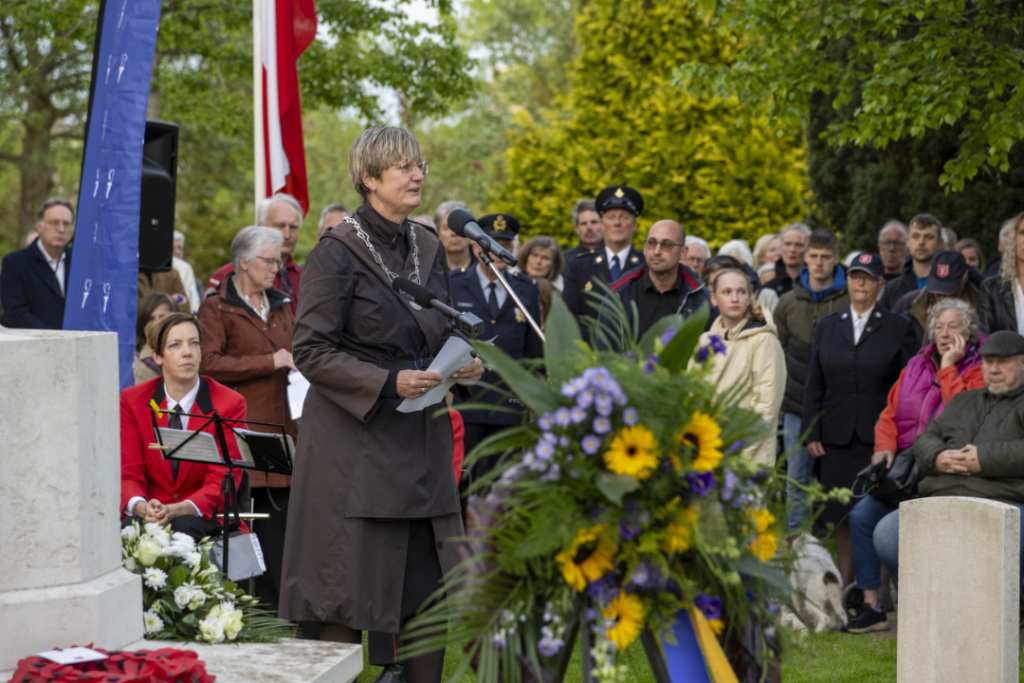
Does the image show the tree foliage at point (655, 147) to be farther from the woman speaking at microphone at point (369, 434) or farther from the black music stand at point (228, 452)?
the woman speaking at microphone at point (369, 434)

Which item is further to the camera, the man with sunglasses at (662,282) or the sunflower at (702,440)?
the man with sunglasses at (662,282)

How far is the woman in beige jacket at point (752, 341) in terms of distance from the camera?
658 centimetres

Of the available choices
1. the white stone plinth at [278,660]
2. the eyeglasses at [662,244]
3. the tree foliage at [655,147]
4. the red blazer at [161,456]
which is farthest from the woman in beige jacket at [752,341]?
the tree foliage at [655,147]

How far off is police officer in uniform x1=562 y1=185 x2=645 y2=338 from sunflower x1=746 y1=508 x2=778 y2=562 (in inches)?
216

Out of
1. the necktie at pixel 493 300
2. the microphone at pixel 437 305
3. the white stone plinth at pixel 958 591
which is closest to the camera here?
the microphone at pixel 437 305

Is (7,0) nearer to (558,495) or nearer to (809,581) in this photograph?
(809,581)

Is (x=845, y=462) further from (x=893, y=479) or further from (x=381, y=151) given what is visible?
(x=381, y=151)

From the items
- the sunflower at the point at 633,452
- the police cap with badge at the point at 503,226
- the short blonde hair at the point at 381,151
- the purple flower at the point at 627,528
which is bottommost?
the purple flower at the point at 627,528

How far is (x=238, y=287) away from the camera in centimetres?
627

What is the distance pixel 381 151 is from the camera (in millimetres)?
3992

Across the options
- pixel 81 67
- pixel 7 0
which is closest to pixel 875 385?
pixel 7 0

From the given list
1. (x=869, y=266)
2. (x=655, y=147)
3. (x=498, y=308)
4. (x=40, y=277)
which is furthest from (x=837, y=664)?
(x=655, y=147)

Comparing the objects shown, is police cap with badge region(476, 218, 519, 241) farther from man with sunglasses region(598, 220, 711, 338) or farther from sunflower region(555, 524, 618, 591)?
sunflower region(555, 524, 618, 591)

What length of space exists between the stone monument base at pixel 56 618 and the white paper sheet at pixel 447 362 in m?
1.11
